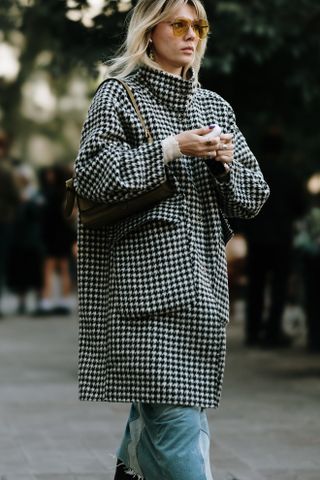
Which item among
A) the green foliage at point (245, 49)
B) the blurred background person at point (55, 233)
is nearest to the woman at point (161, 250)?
the green foliage at point (245, 49)

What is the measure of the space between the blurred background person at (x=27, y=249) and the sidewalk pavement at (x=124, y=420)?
4.02m

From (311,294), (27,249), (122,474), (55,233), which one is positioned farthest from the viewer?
(27,249)

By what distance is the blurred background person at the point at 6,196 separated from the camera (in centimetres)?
1430

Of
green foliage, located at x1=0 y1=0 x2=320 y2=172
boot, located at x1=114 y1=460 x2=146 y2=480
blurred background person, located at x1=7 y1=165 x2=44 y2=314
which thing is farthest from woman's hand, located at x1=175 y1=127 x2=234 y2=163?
blurred background person, located at x1=7 y1=165 x2=44 y2=314

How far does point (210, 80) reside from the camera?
10453 mm

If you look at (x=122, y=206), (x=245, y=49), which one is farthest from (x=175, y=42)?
(x=245, y=49)

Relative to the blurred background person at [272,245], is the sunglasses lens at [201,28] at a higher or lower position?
higher

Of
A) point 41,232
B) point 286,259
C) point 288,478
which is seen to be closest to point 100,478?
point 288,478

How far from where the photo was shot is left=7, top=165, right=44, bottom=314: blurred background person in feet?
50.4

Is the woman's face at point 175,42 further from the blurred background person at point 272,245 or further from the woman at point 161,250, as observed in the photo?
the blurred background person at point 272,245

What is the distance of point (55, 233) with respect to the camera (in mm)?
15180

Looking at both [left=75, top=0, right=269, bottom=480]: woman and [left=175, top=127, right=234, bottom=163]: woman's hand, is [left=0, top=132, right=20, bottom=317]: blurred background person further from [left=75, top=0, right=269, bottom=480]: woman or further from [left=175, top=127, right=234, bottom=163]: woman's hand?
[left=175, top=127, right=234, bottom=163]: woman's hand

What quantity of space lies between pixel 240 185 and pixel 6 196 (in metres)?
10.5

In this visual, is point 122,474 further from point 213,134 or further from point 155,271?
point 213,134
